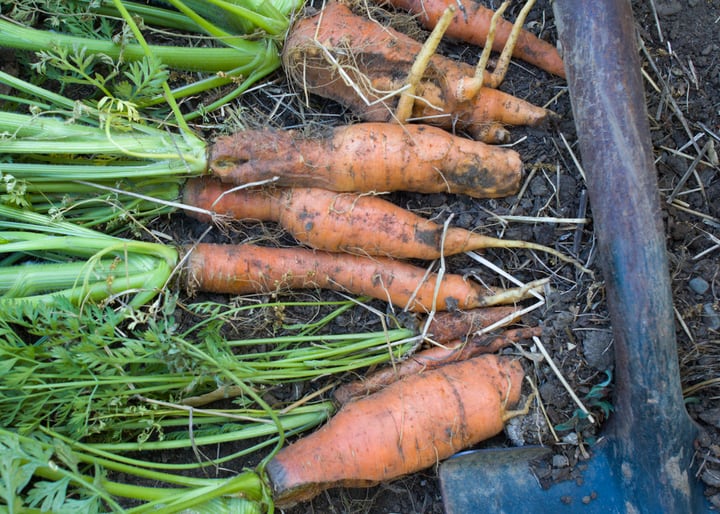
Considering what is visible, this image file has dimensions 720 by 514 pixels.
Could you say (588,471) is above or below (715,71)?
below

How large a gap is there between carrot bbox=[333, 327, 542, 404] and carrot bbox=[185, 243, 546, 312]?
5.5 inches

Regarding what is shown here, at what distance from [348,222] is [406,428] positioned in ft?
2.64

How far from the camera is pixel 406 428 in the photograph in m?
2.17

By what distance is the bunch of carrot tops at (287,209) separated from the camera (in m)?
2.16

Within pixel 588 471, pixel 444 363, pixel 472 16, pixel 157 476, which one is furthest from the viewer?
pixel 472 16

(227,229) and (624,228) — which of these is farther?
(227,229)

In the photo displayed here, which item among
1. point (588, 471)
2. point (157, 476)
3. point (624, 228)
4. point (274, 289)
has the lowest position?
point (157, 476)

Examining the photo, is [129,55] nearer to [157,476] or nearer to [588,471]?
[157,476]

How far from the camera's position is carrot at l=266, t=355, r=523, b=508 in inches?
83.8

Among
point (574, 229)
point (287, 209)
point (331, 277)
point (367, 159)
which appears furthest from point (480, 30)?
point (331, 277)

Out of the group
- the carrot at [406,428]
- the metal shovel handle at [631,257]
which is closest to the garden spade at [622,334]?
the metal shovel handle at [631,257]

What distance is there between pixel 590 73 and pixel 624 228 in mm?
573

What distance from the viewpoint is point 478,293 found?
2.36 meters

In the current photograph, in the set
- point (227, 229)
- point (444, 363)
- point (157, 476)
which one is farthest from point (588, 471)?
point (227, 229)
